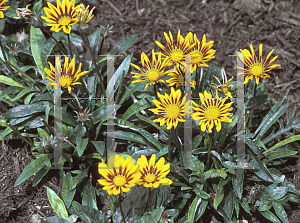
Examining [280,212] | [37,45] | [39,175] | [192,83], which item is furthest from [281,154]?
[37,45]

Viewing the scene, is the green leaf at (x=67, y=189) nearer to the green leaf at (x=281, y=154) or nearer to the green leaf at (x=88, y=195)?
the green leaf at (x=88, y=195)

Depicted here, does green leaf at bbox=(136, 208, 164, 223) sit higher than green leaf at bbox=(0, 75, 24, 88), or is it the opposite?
green leaf at bbox=(0, 75, 24, 88)

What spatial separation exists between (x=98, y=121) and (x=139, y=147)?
0.42 meters

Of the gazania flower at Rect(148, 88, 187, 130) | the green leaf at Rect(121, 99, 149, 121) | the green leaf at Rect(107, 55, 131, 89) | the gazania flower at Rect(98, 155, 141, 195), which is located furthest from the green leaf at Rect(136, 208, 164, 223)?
the green leaf at Rect(107, 55, 131, 89)

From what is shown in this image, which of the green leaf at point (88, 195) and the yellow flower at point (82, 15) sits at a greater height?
the yellow flower at point (82, 15)

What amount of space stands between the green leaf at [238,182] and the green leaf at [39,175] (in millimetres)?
1435

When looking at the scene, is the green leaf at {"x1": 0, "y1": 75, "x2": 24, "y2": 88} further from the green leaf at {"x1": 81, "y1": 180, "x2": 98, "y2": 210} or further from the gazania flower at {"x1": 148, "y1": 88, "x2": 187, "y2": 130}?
the gazania flower at {"x1": 148, "y1": 88, "x2": 187, "y2": 130}

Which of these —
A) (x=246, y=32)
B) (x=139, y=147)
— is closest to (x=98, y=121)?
(x=139, y=147)

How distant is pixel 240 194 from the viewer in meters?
2.32

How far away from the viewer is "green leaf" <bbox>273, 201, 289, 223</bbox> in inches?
92.1

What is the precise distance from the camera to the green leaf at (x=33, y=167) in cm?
245

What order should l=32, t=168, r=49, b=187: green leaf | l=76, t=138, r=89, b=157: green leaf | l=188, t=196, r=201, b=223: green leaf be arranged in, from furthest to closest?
l=32, t=168, r=49, b=187: green leaf, l=76, t=138, r=89, b=157: green leaf, l=188, t=196, r=201, b=223: green leaf

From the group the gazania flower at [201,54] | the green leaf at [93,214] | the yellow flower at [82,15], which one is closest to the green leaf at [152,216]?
the green leaf at [93,214]

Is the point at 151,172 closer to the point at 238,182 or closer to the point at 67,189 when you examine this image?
the point at 238,182
